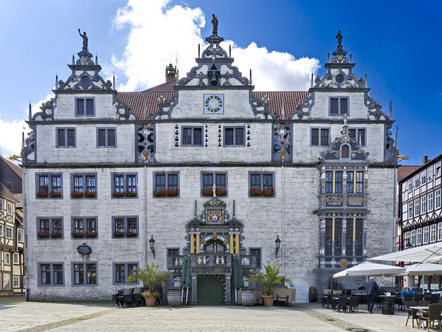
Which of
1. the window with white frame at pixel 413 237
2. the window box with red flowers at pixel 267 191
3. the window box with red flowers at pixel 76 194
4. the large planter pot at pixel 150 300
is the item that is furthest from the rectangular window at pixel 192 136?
the window with white frame at pixel 413 237

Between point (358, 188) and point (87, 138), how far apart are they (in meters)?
18.6

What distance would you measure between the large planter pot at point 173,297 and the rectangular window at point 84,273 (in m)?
7.57

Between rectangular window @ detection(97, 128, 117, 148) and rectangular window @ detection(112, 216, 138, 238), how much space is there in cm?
504

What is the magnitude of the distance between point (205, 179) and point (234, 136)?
3.55 meters

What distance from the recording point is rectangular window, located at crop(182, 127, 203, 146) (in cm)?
3484

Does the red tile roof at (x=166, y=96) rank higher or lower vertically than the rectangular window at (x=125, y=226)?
higher

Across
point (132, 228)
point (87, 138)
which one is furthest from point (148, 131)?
point (132, 228)

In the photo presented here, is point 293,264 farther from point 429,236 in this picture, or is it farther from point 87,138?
point 429,236

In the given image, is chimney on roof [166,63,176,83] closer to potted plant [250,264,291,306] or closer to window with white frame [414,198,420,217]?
potted plant [250,264,291,306]

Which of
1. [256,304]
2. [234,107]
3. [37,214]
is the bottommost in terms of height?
[256,304]

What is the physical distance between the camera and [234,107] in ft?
115

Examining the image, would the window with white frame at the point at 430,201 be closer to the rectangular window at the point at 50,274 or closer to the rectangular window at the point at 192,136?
the rectangular window at the point at 192,136

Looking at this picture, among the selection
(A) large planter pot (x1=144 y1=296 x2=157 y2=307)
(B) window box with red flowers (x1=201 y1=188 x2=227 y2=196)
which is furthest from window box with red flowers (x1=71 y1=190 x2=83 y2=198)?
(A) large planter pot (x1=144 y1=296 x2=157 y2=307)

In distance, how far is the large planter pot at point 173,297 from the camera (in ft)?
94.0
